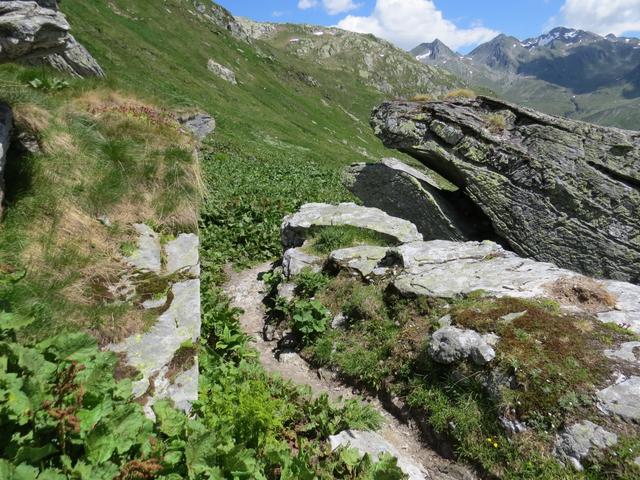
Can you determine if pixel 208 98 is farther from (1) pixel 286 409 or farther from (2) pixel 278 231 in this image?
(1) pixel 286 409

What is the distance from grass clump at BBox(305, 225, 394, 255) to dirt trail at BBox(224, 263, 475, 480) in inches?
75.5

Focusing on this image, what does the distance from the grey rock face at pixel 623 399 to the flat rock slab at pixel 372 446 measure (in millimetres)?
3001

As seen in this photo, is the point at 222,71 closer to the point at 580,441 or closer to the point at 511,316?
the point at 511,316

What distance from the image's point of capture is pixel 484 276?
10383mm

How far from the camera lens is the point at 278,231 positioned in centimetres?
1656

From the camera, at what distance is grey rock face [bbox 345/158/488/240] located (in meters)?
16.8

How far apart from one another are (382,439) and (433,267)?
5000mm

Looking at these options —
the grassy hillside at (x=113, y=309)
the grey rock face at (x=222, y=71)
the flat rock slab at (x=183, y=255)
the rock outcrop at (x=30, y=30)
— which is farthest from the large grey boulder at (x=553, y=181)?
the grey rock face at (x=222, y=71)

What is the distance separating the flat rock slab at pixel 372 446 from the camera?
679 cm

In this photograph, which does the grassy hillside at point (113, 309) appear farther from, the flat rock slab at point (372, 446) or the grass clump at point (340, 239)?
the grass clump at point (340, 239)

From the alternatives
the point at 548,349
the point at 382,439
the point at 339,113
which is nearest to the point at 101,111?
the point at 382,439

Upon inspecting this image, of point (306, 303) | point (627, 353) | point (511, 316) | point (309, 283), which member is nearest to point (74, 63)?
point (309, 283)

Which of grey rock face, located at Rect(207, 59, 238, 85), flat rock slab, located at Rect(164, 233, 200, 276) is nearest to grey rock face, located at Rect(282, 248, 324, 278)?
flat rock slab, located at Rect(164, 233, 200, 276)

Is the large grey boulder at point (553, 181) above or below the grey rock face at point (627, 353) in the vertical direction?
above
